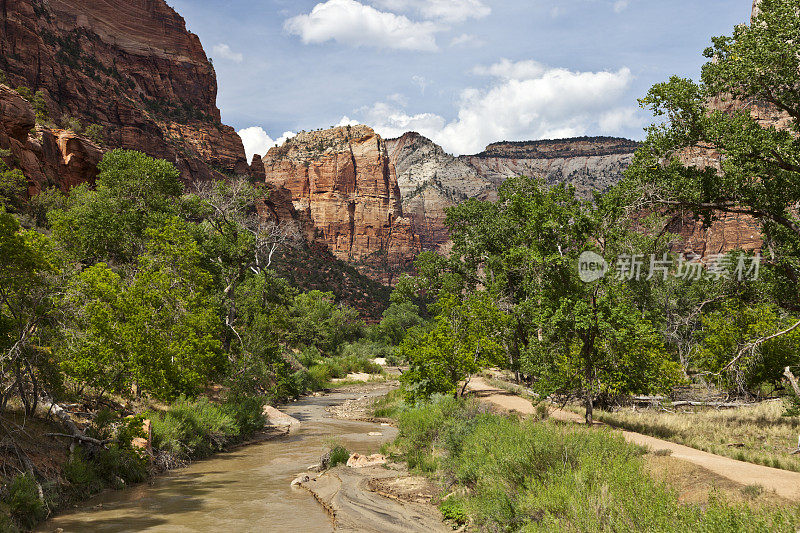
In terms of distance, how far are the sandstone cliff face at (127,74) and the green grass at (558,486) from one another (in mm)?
74589

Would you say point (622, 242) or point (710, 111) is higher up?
point (710, 111)

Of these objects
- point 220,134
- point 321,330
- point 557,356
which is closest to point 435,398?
point 557,356

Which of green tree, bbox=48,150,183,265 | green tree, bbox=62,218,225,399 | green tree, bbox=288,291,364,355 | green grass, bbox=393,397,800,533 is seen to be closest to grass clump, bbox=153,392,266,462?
green tree, bbox=62,218,225,399

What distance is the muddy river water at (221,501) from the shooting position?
394 inches

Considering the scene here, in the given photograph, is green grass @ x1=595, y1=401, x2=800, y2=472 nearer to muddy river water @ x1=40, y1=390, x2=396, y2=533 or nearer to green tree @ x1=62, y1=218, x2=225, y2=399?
muddy river water @ x1=40, y1=390, x2=396, y2=533

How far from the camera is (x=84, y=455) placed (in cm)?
1227

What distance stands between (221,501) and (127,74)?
115597 mm

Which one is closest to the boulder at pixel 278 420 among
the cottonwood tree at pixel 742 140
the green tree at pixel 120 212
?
the green tree at pixel 120 212

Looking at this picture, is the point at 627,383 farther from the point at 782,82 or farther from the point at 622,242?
the point at 782,82

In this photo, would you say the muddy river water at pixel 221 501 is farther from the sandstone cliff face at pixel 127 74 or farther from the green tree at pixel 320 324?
the sandstone cliff face at pixel 127 74

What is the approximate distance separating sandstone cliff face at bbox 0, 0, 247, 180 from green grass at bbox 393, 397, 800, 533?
245 feet

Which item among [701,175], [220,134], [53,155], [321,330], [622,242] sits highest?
[220,134]

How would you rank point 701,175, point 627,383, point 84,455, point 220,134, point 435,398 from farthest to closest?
1. point 220,134
2. point 435,398
3. point 627,383
4. point 701,175
5. point 84,455

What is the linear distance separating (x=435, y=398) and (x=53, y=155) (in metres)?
49.4
